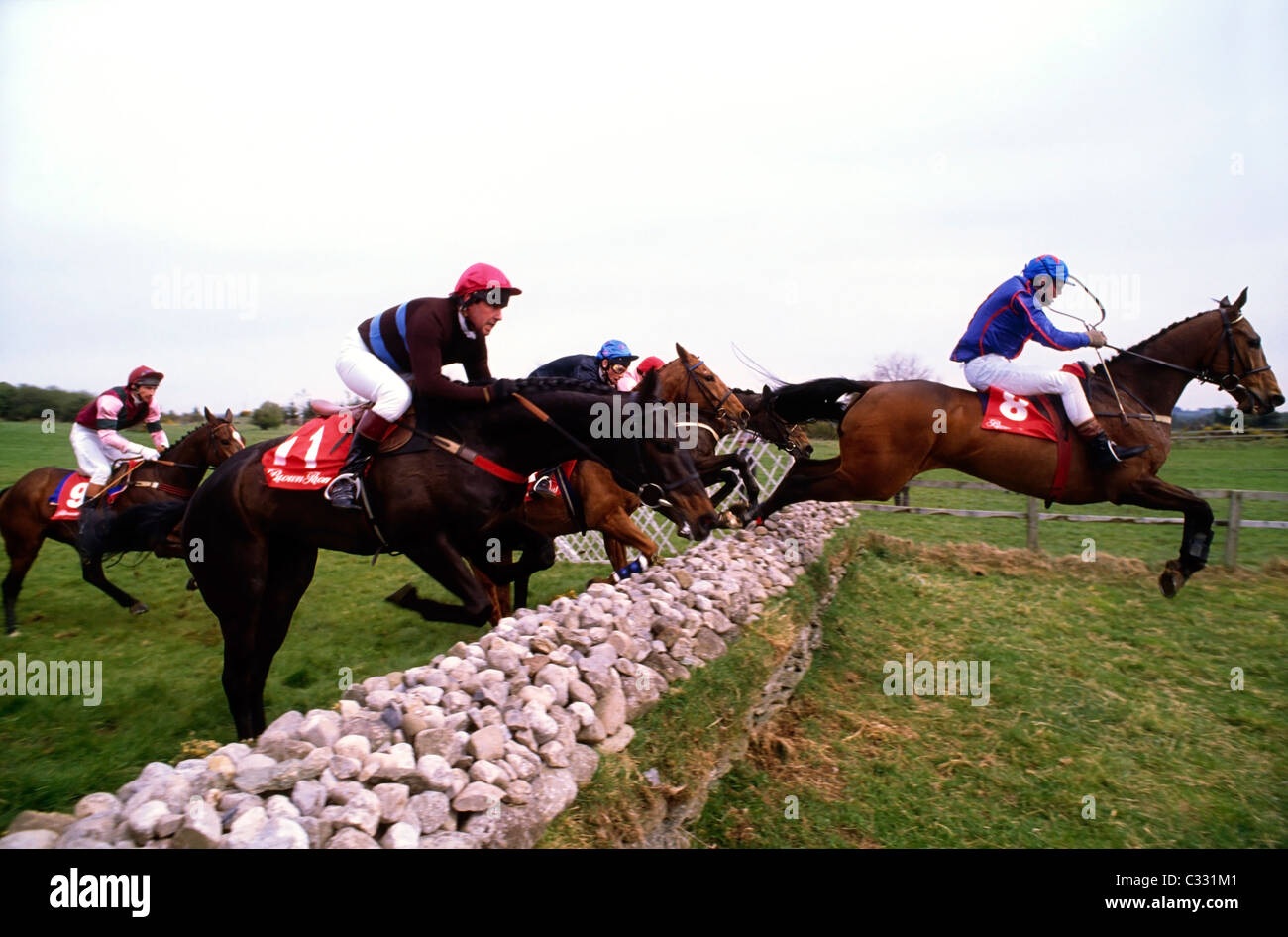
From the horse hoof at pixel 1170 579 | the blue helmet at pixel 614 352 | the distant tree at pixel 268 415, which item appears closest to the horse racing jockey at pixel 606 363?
the blue helmet at pixel 614 352

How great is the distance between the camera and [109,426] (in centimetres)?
733

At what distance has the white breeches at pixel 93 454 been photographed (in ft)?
24.5

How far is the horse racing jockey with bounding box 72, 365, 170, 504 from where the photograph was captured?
7.33 m

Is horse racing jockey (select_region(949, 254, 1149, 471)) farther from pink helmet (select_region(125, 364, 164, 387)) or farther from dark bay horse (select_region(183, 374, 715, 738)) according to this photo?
pink helmet (select_region(125, 364, 164, 387))

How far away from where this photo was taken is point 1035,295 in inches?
220

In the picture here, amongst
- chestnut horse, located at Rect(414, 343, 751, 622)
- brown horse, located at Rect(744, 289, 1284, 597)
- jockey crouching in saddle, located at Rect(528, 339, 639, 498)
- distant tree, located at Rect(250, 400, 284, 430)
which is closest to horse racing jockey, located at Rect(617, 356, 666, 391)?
jockey crouching in saddle, located at Rect(528, 339, 639, 498)

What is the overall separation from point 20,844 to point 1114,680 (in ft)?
20.2

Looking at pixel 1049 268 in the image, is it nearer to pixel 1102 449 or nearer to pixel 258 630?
pixel 1102 449

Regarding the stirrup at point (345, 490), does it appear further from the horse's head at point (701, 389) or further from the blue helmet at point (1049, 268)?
the blue helmet at point (1049, 268)

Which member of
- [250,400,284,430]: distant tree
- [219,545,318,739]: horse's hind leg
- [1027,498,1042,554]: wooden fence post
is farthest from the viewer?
[250,400,284,430]: distant tree

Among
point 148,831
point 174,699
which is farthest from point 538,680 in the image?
point 174,699

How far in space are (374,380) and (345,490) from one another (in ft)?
2.12

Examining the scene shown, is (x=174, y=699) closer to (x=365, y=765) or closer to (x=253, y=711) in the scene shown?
(x=253, y=711)

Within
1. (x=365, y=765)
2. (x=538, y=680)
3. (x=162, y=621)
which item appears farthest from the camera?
(x=162, y=621)
